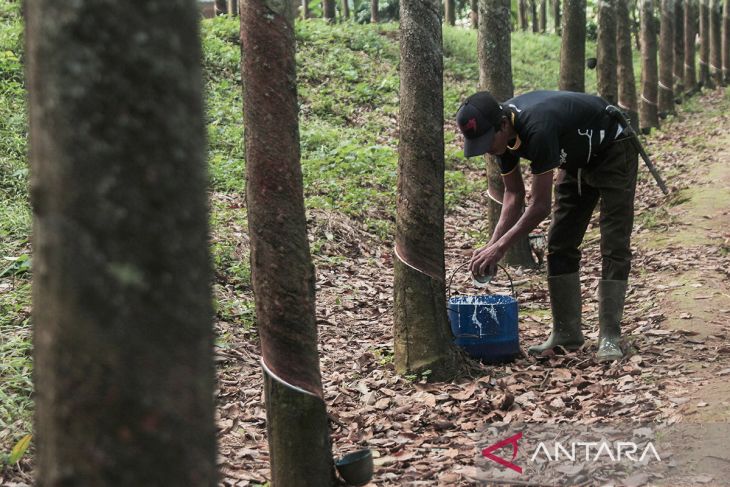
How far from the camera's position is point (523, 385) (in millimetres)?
5621

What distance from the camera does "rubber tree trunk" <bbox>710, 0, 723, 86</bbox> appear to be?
26.6 m

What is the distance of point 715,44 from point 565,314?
24210 mm

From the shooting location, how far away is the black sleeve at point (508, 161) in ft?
19.0

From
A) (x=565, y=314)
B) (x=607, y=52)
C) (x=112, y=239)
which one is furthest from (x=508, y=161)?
(x=607, y=52)

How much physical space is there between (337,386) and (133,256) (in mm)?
4492

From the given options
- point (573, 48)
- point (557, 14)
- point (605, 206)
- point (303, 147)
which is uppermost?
point (557, 14)

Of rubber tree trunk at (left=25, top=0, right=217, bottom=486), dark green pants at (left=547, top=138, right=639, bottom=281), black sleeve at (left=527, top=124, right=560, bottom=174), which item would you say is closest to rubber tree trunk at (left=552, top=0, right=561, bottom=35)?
dark green pants at (left=547, top=138, right=639, bottom=281)

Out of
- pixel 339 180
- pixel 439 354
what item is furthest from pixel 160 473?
pixel 339 180

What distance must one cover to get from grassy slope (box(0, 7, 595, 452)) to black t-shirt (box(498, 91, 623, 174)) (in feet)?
8.78

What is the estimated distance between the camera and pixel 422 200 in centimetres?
563

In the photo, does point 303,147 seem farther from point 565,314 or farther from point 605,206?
point 605,206

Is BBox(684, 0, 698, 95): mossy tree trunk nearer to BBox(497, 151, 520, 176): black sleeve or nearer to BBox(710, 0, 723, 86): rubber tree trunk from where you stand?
BBox(710, 0, 723, 86): rubber tree trunk

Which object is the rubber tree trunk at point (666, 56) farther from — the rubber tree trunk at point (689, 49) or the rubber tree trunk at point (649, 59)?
the rubber tree trunk at point (689, 49)

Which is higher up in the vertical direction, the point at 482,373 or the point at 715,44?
the point at 715,44
